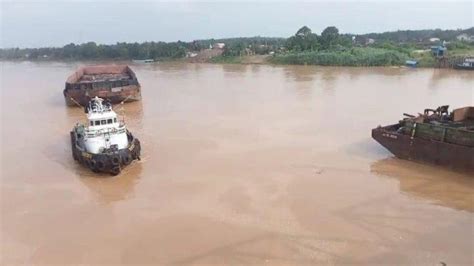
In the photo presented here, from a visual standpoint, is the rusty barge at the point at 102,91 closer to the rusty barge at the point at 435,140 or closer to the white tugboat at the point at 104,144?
the white tugboat at the point at 104,144

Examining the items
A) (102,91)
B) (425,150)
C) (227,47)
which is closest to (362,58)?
(227,47)

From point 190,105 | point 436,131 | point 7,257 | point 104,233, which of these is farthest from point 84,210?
point 190,105

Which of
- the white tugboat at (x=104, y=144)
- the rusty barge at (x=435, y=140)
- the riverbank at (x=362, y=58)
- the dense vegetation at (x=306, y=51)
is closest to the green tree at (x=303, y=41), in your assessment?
the dense vegetation at (x=306, y=51)

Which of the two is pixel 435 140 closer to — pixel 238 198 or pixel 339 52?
pixel 238 198

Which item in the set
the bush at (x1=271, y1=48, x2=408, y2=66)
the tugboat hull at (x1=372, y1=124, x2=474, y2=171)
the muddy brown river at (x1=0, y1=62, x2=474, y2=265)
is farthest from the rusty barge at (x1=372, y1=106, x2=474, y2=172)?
the bush at (x1=271, y1=48, x2=408, y2=66)

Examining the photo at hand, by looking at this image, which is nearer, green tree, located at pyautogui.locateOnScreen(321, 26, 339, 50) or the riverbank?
the riverbank

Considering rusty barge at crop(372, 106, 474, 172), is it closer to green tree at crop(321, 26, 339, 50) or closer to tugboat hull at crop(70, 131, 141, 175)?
tugboat hull at crop(70, 131, 141, 175)

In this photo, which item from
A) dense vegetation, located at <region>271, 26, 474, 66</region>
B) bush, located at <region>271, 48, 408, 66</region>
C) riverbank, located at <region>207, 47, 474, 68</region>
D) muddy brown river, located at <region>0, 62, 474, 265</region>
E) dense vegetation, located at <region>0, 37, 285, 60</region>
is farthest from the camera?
dense vegetation, located at <region>0, 37, 285, 60</region>
